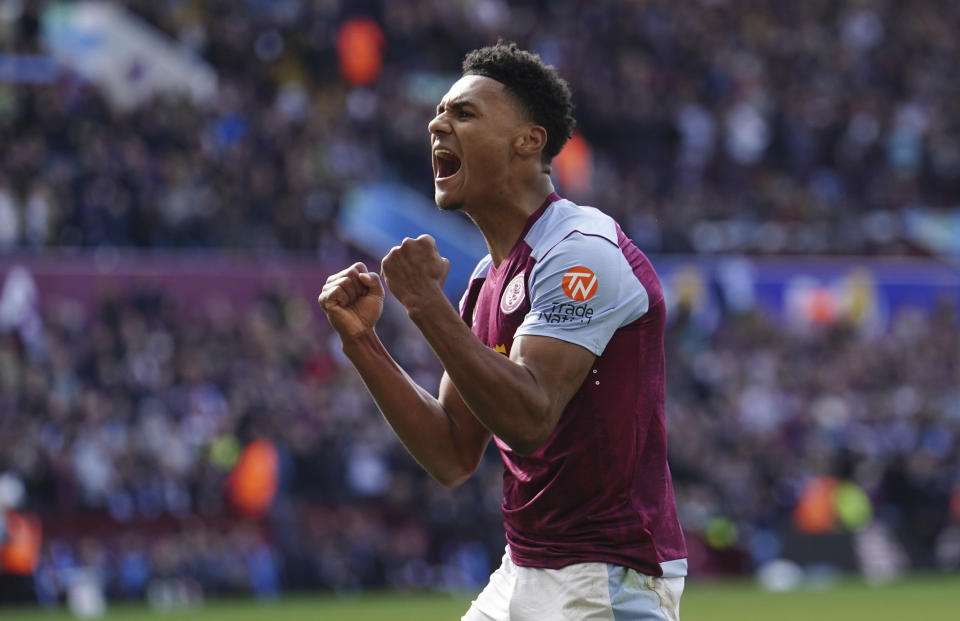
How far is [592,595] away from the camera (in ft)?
13.3

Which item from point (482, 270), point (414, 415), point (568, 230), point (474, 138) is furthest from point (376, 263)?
point (568, 230)

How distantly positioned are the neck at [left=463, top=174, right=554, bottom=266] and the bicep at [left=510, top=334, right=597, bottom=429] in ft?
1.60

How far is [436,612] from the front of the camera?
14.8m

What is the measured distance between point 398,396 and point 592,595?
86 centimetres

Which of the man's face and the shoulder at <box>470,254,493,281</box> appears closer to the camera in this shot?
the man's face

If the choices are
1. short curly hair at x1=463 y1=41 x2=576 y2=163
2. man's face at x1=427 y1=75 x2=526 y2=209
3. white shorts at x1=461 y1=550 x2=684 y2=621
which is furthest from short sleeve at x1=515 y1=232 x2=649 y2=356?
white shorts at x1=461 y1=550 x2=684 y2=621

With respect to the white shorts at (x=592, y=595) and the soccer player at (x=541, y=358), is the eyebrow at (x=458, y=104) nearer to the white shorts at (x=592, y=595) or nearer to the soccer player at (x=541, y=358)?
the soccer player at (x=541, y=358)

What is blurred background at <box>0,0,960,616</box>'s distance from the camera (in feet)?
53.5

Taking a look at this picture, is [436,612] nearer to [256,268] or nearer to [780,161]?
[256,268]

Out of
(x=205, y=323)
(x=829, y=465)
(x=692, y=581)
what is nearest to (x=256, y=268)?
(x=205, y=323)

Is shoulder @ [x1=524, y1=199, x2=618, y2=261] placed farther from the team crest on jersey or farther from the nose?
the nose

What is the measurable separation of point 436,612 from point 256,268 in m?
5.98

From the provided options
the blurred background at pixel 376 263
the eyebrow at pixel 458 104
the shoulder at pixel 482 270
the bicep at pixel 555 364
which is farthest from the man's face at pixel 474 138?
the blurred background at pixel 376 263

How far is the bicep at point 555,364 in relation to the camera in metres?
3.91
